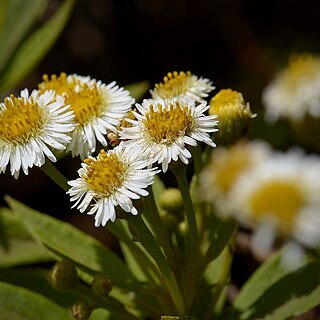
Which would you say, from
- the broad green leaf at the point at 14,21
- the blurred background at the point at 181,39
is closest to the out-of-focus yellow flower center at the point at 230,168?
the broad green leaf at the point at 14,21

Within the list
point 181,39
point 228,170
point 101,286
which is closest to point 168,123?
point 228,170

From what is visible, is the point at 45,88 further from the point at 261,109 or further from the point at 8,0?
the point at 261,109

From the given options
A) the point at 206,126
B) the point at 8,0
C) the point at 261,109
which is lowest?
the point at 206,126

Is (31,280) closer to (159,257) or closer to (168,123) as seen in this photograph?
(159,257)

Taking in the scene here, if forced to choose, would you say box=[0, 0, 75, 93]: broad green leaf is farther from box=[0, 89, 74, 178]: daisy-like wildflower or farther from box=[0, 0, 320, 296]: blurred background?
box=[0, 0, 320, 296]: blurred background

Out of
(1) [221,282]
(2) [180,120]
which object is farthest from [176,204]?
(2) [180,120]
